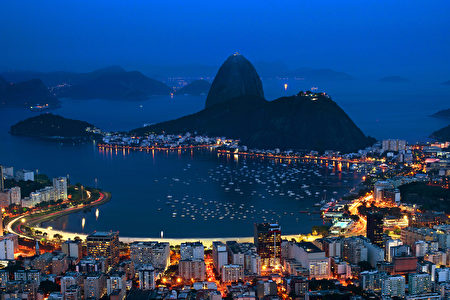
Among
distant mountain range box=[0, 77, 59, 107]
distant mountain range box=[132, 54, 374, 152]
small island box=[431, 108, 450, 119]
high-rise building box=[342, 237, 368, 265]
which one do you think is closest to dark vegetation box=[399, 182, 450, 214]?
high-rise building box=[342, 237, 368, 265]

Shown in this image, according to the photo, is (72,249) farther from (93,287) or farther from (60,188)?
(60,188)

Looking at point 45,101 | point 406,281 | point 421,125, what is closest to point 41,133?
point 45,101

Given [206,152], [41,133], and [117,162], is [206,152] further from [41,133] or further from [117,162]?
[41,133]

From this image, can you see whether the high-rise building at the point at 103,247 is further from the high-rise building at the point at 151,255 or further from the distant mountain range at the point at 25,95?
the distant mountain range at the point at 25,95

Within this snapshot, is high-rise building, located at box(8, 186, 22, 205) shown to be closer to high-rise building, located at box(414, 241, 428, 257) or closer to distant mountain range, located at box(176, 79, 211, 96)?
high-rise building, located at box(414, 241, 428, 257)

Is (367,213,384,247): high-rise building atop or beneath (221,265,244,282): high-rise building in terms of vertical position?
atop
